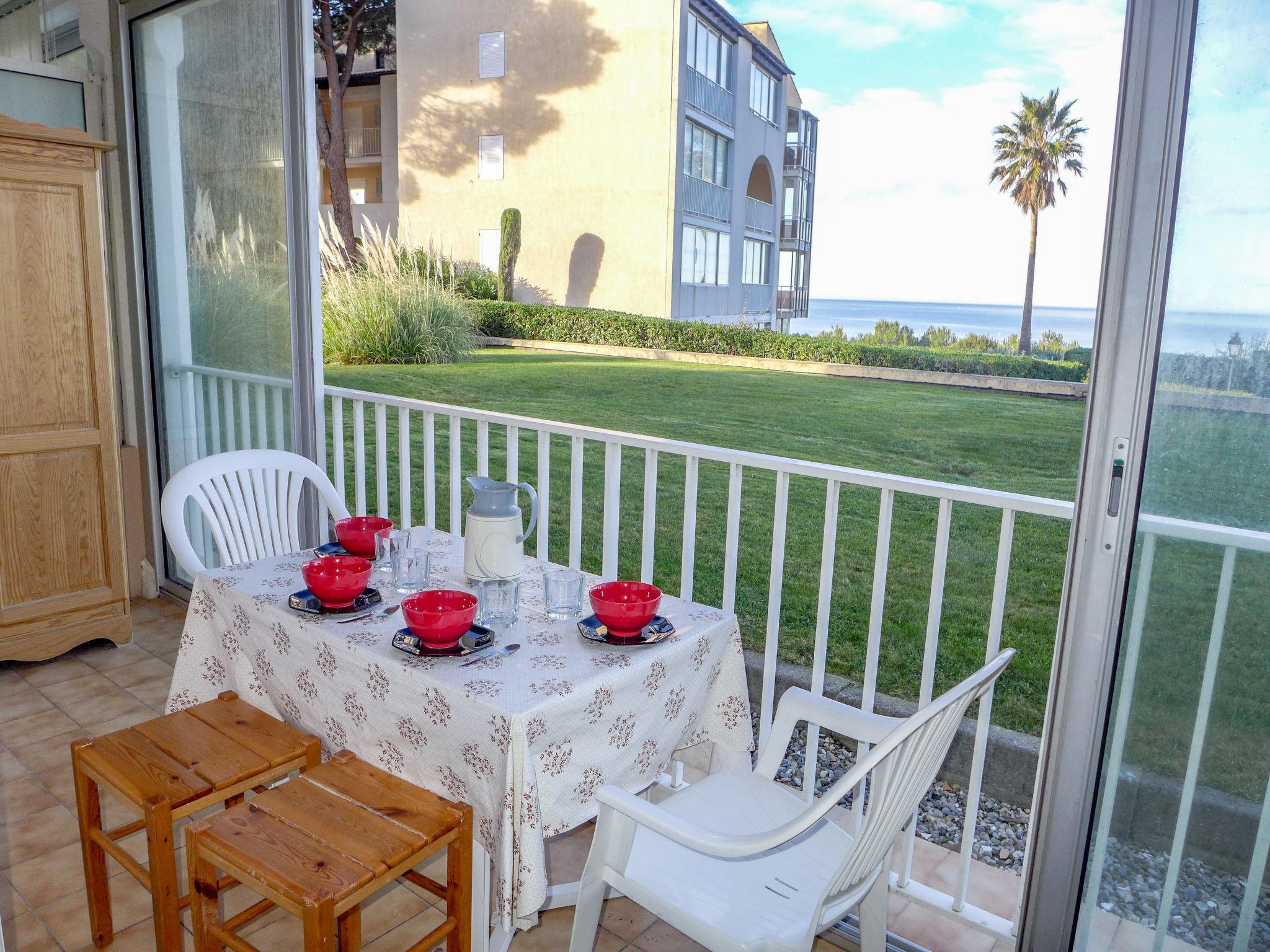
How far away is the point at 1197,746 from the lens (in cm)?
151

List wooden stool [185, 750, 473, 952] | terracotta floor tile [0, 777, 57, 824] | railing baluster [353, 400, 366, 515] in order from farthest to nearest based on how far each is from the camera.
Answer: railing baluster [353, 400, 366, 515] < terracotta floor tile [0, 777, 57, 824] < wooden stool [185, 750, 473, 952]

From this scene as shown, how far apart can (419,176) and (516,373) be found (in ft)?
22.5

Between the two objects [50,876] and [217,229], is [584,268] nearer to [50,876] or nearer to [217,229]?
[217,229]

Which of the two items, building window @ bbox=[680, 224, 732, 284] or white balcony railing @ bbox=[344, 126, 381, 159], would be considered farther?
white balcony railing @ bbox=[344, 126, 381, 159]

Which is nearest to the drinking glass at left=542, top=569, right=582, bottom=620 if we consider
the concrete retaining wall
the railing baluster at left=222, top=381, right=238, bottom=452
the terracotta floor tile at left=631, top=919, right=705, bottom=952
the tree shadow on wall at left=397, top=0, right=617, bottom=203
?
the terracotta floor tile at left=631, top=919, right=705, bottom=952

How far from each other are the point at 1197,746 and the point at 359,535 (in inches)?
68.9

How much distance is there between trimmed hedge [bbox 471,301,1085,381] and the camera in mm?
11164

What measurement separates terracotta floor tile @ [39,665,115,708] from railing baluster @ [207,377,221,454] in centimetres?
100

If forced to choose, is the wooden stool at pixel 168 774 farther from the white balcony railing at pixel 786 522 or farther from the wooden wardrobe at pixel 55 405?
the wooden wardrobe at pixel 55 405

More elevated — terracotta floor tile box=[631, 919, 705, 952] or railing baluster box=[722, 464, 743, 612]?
railing baluster box=[722, 464, 743, 612]

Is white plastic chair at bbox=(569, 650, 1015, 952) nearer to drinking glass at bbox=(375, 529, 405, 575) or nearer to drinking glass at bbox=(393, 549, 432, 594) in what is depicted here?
drinking glass at bbox=(393, 549, 432, 594)

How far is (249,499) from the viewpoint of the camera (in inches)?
106

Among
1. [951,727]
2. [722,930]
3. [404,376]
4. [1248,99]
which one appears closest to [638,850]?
[722,930]

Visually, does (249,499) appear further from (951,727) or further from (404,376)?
(404,376)
